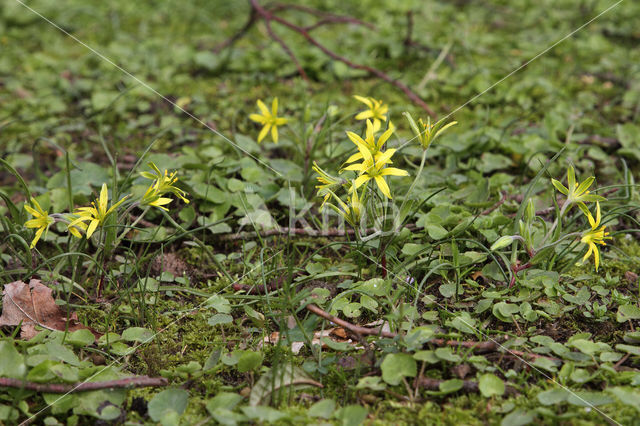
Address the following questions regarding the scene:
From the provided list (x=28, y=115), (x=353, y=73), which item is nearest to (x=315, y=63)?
(x=353, y=73)

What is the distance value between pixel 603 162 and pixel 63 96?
9.23ft

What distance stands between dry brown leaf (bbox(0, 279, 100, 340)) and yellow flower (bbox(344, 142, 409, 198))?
2.97ft

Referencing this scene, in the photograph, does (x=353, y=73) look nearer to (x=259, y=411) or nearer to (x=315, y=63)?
(x=315, y=63)

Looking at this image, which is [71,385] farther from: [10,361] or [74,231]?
[74,231]

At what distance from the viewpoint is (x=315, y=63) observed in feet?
11.3

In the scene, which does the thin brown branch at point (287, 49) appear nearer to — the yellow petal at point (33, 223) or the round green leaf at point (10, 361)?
the yellow petal at point (33, 223)

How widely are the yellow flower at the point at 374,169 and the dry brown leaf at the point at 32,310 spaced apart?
906mm

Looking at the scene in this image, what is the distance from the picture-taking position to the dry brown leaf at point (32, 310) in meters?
1.74

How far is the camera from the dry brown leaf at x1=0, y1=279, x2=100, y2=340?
174 centimetres

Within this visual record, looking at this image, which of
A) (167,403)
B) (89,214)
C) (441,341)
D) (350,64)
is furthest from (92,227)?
(350,64)

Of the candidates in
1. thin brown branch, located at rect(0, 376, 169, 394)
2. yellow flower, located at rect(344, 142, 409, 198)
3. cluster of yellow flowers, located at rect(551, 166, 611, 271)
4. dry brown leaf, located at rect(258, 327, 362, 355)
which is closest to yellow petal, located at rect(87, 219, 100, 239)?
thin brown branch, located at rect(0, 376, 169, 394)

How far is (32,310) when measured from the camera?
177cm

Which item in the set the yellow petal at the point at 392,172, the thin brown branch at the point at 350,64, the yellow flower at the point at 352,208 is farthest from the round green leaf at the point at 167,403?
the thin brown branch at the point at 350,64

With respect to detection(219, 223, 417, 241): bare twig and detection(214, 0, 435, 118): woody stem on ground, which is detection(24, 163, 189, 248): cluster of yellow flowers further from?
detection(214, 0, 435, 118): woody stem on ground
